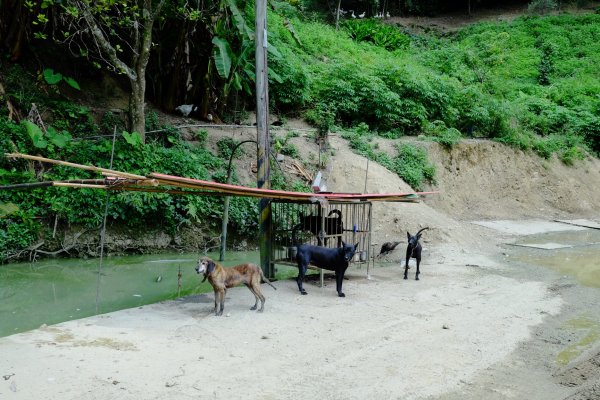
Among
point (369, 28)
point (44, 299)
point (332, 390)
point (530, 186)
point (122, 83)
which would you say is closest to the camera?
point (332, 390)

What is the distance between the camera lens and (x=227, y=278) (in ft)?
24.9

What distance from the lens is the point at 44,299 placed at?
888cm

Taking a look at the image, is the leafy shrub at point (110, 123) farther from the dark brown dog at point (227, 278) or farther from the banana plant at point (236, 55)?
the dark brown dog at point (227, 278)

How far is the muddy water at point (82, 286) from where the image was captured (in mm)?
8141

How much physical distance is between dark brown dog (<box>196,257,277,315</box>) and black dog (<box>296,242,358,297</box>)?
110 cm

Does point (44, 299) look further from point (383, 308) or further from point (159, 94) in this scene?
point (159, 94)

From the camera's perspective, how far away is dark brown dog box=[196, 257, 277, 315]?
290 inches

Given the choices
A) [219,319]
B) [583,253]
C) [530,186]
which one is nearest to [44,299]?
[219,319]

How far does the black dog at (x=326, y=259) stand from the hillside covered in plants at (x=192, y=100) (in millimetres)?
4171

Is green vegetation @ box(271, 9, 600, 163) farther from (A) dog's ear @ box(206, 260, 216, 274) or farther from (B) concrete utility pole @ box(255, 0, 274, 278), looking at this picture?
(A) dog's ear @ box(206, 260, 216, 274)

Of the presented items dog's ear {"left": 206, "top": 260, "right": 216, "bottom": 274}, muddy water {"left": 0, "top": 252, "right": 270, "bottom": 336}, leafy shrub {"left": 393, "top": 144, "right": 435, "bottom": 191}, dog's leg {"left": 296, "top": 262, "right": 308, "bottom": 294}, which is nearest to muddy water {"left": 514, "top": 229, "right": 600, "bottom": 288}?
leafy shrub {"left": 393, "top": 144, "right": 435, "bottom": 191}

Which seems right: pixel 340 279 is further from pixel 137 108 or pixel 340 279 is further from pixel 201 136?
pixel 201 136

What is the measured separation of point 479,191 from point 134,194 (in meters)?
14.2

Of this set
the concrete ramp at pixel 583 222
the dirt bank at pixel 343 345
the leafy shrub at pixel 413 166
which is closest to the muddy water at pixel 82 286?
the dirt bank at pixel 343 345
